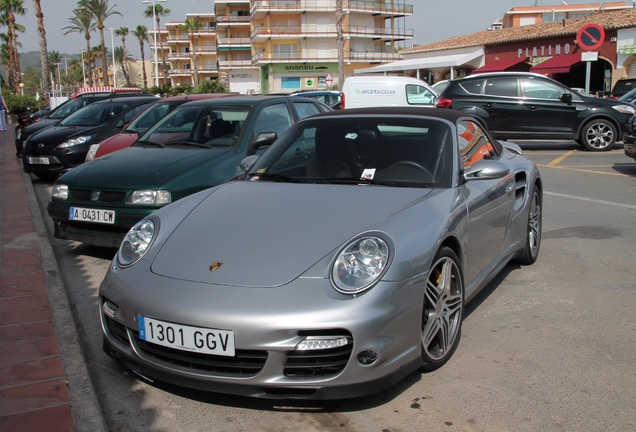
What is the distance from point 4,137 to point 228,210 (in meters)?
22.6

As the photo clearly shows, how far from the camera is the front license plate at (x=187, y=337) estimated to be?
2.90 meters

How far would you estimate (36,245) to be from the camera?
6.45m

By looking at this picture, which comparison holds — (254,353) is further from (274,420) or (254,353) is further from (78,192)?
(78,192)

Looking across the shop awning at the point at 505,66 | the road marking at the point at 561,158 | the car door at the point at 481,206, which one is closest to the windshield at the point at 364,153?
the car door at the point at 481,206

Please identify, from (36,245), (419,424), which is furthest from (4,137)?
(419,424)

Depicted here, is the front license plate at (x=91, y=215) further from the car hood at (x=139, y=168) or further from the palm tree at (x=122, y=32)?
the palm tree at (x=122, y=32)

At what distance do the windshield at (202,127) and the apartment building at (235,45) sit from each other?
73869 millimetres

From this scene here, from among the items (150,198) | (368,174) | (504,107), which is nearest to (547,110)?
(504,107)

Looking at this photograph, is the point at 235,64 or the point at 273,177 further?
the point at 235,64

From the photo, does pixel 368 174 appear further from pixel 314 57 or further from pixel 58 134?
pixel 314 57

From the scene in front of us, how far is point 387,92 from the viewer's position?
55.7 ft

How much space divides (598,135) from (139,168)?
11.5 metres

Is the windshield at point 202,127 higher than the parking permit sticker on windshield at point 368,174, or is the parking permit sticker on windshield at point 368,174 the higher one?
the windshield at point 202,127

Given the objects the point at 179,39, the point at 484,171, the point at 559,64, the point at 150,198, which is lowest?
the point at 150,198
